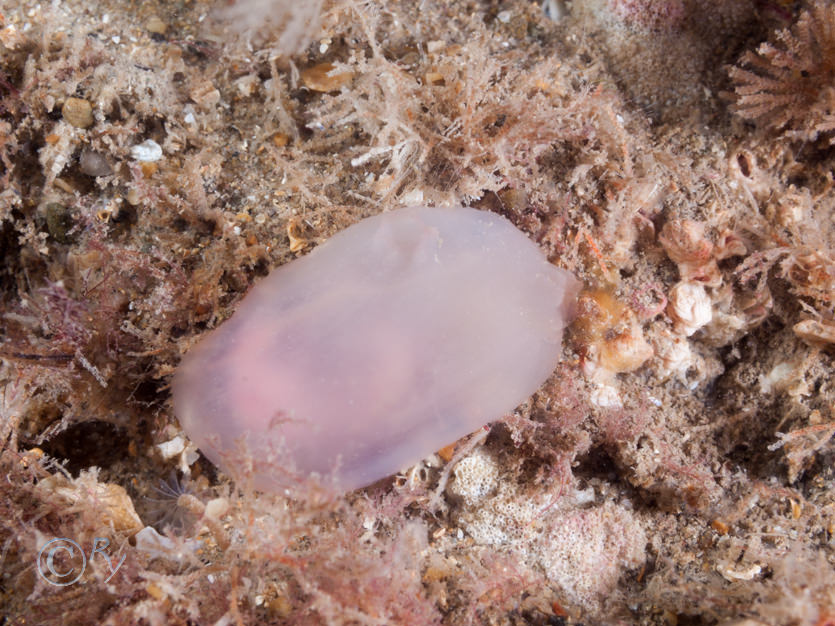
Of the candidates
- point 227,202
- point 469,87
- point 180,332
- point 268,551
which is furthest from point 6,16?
point 268,551

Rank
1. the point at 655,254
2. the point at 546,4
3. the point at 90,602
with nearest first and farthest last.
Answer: the point at 90,602 < the point at 655,254 < the point at 546,4

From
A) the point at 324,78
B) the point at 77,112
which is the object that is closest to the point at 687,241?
the point at 324,78

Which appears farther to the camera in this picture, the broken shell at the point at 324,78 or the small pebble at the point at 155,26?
the small pebble at the point at 155,26

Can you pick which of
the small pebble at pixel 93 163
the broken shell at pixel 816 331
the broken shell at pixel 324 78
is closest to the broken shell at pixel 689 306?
the broken shell at pixel 816 331

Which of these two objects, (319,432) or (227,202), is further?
(227,202)

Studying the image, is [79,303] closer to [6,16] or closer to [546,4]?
[6,16]

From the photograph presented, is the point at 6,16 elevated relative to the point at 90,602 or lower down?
elevated

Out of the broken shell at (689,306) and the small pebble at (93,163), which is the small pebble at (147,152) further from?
the broken shell at (689,306)

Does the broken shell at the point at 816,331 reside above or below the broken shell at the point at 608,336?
above

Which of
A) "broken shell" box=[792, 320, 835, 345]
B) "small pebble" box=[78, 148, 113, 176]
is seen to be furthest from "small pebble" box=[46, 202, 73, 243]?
"broken shell" box=[792, 320, 835, 345]
